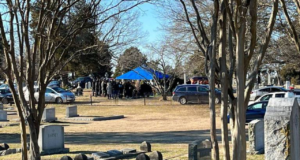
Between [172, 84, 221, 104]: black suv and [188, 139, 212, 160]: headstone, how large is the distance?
1177 inches

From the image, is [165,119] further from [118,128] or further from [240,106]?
[240,106]

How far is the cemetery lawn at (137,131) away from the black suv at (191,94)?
295 centimetres

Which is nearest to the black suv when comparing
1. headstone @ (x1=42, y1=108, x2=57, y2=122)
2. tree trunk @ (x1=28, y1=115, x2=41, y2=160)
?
headstone @ (x1=42, y1=108, x2=57, y2=122)

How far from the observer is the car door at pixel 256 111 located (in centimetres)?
2364

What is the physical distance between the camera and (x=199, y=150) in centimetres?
895

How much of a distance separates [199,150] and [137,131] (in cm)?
1398

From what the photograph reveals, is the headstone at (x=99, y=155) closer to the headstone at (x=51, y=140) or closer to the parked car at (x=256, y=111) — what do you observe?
the headstone at (x=51, y=140)

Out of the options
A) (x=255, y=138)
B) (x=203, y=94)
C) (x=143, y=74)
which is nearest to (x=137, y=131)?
(x=255, y=138)

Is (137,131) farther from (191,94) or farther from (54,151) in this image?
(191,94)

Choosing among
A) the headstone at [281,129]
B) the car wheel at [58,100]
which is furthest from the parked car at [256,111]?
the car wheel at [58,100]

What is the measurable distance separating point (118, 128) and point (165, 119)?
5.36 meters

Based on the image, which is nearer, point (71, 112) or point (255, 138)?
point (255, 138)

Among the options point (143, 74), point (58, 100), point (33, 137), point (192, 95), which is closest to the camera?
point (33, 137)

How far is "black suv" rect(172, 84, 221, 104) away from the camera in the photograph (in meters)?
39.2
